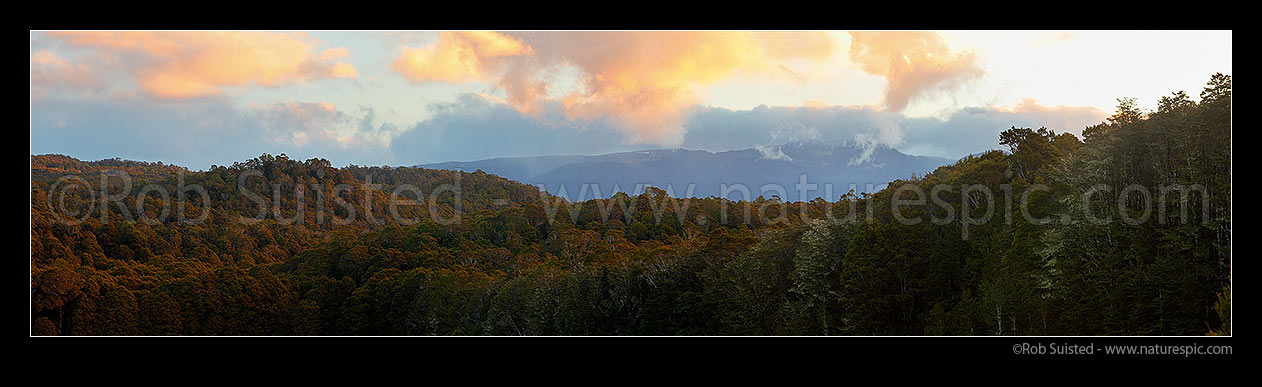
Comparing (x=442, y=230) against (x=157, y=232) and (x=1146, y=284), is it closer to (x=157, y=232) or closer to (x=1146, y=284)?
(x=157, y=232)

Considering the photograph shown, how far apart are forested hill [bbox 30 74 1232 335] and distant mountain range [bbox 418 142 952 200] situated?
35.6 ft

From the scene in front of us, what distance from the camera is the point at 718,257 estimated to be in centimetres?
2327

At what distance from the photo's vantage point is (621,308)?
23.2 metres

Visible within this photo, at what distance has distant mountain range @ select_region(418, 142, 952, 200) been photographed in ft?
167

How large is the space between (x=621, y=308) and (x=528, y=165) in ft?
134

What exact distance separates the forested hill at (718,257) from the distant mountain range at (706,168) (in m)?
10.9

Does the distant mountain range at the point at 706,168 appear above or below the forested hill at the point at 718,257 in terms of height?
above

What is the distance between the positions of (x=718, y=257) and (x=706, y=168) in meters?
34.0

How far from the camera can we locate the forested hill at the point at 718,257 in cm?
1383

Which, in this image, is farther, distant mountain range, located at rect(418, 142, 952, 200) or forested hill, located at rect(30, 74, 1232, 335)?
distant mountain range, located at rect(418, 142, 952, 200)

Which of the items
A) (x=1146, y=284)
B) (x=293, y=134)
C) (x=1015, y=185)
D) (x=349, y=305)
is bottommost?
(x=349, y=305)

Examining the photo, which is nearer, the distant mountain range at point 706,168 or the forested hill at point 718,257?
the forested hill at point 718,257
